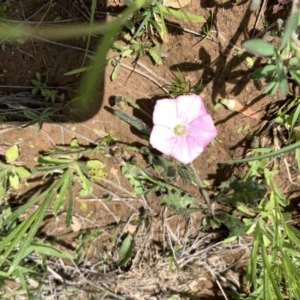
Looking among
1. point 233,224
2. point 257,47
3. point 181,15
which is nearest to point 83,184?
point 233,224

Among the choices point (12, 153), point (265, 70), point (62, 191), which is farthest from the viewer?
point (12, 153)

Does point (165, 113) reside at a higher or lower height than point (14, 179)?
higher

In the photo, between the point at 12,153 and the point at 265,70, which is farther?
the point at 12,153

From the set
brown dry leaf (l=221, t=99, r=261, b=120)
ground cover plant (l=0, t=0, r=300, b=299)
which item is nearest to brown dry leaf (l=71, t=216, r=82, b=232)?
ground cover plant (l=0, t=0, r=300, b=299)

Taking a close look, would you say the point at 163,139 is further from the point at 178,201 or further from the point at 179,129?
the point at 178,201

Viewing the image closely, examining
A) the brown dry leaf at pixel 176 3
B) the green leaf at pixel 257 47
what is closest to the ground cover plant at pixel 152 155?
the brown dry leaf at pixel 176 3

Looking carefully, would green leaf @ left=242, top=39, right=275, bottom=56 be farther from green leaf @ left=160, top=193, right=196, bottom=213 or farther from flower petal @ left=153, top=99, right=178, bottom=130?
green leaf @ left=160, top=193, right=196, bottom=213
